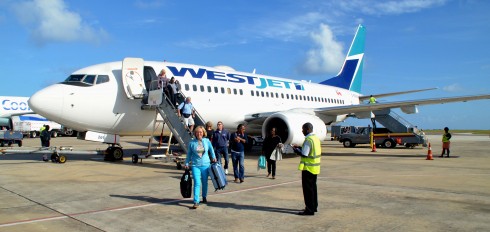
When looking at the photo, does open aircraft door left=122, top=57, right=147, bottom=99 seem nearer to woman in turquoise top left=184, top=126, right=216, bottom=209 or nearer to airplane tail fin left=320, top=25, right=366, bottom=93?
woman in turquoise top left=184, top=126, right=216, bottom=209

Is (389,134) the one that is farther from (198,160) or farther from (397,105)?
(198,160)

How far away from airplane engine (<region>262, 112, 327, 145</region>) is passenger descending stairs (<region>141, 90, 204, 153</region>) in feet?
11.4

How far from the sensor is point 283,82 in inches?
784

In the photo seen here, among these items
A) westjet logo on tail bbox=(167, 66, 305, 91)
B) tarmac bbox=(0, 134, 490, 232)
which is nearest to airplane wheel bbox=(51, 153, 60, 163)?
tarmac bbox=(0, 134, 490, 232)

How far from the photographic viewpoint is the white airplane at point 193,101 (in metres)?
12.1

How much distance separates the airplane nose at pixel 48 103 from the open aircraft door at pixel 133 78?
1980 mm

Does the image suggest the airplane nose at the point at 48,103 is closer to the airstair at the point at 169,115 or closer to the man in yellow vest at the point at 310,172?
the airstair at the point at 169,115

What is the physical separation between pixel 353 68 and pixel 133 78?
750 inches

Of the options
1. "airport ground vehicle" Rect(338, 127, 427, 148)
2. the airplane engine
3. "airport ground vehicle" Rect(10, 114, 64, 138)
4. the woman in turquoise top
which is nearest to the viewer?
the woman in turquoise top

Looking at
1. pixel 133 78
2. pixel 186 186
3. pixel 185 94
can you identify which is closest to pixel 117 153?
pixel 133 78

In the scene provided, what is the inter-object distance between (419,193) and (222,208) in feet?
13.1

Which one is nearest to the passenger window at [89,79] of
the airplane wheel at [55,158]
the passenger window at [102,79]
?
the passenger window at [102,79]

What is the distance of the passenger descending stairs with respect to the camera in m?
11.6

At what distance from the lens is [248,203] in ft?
22.2
